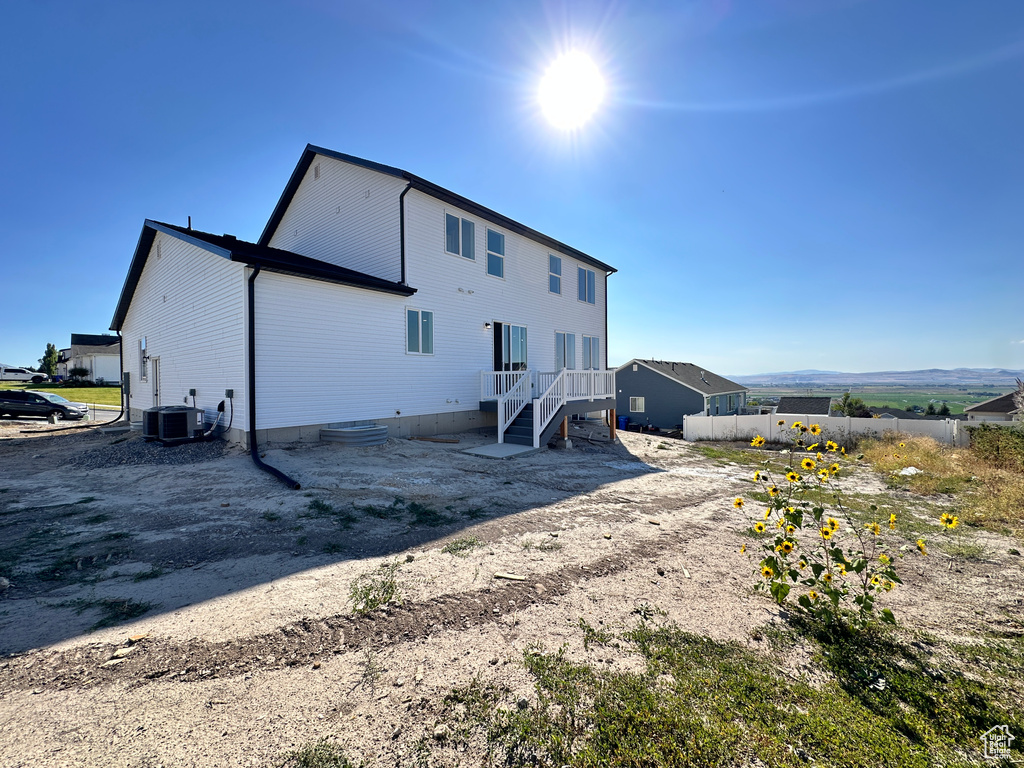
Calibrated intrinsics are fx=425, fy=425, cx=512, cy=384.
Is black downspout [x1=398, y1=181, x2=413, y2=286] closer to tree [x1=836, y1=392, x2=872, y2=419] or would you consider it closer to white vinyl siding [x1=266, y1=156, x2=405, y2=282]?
white vinyl siding [x1=266, y1=156, x2=405, y2=282]

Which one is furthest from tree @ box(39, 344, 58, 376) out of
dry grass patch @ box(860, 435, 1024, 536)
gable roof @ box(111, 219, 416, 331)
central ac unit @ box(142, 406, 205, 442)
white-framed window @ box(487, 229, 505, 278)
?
dry grass patch @ box(860, 435, 1024, 536)

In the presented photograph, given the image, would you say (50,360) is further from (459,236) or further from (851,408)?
(851,408)

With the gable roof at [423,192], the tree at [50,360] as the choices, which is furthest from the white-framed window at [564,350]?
the tree at [50,360]

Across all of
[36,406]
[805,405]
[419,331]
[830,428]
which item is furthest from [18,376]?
[805,405]

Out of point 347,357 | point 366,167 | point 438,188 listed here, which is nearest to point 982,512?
point 347,357

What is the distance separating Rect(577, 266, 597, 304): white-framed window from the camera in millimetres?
18609

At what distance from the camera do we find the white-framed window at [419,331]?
12.0 meters

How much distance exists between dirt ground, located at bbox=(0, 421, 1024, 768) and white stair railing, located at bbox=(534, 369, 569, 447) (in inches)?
152

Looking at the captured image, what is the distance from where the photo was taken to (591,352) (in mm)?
19328

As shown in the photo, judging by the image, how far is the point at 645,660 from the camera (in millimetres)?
2641

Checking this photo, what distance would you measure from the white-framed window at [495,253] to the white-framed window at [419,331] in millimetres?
3105

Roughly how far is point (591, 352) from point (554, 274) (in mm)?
4185

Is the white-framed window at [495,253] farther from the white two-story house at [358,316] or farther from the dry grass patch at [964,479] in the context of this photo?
the dry grass patch at [964,479]

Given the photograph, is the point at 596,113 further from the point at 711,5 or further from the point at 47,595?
the point at 47,595
